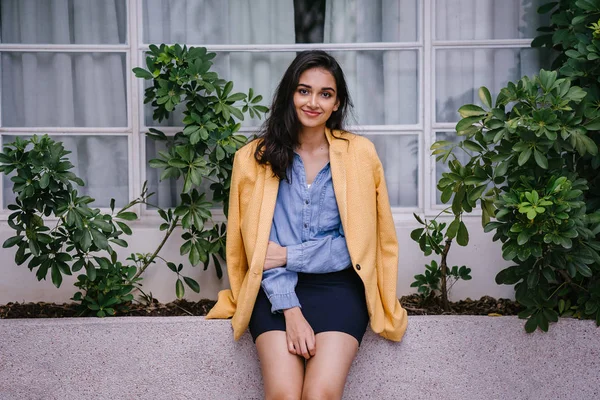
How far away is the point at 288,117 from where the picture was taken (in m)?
2.76

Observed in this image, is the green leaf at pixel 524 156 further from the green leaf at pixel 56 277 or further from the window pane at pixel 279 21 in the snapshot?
the green leaf at pixel 56 277

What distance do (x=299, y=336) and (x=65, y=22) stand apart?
2038 mm

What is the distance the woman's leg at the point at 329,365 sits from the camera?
8.00 ft

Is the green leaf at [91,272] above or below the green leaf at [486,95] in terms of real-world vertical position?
below

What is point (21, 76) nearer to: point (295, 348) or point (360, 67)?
point (360, 67)

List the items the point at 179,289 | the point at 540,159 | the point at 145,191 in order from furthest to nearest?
the point at 145,191 → the point at 179,289 → the point at 540,159

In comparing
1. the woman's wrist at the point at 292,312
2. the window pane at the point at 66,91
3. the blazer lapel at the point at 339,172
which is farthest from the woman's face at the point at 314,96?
the window pane at the point at 66,91

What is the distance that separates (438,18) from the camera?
3.44 metres

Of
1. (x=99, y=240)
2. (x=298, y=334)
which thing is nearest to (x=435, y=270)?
(x=298, y=334)

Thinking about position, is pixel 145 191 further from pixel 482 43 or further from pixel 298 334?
pixel 482 43

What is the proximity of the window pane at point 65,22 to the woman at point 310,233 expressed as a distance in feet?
3.71

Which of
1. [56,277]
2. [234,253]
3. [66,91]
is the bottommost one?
[56,277]

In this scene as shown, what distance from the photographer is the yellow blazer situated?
2674 millimetres

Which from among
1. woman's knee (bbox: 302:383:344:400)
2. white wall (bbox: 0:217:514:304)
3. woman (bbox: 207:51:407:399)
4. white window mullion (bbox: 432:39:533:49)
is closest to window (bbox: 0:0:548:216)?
white window mullion (bbox: 432:39:533:49)
